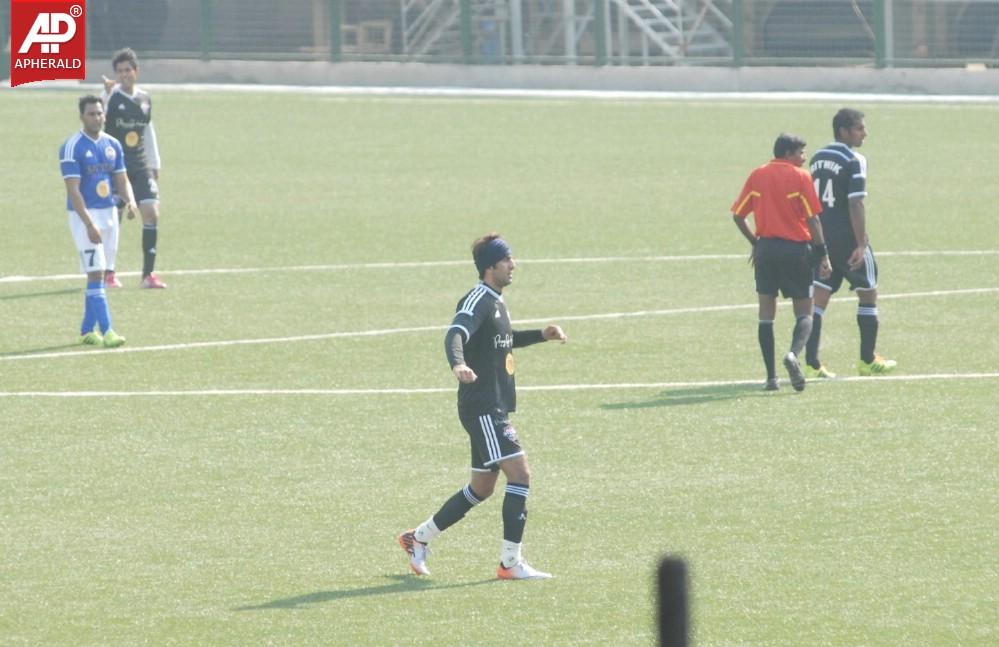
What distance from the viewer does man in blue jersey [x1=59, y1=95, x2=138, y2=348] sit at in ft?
60.3

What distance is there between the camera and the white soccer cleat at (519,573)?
1039 centimetres

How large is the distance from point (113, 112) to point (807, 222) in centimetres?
994

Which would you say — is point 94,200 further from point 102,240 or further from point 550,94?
point 550,94

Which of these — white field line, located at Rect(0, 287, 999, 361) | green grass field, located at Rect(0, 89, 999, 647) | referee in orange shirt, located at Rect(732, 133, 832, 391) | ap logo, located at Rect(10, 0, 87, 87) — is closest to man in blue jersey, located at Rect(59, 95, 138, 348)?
white field line, located at Rect(0, 287, 999, 361)

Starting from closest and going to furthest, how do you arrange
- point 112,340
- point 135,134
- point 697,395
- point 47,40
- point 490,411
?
point 490,411
point 697,395
point 112,340
point 135,134
point 47,40

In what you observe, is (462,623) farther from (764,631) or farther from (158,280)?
(158,280)

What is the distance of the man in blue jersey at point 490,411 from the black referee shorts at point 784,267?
547 cm

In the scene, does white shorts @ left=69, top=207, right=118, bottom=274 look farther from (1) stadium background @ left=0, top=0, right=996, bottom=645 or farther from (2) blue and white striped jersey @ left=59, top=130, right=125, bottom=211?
(1) stadium background @ left=0, top=0, right=996, bottom=645

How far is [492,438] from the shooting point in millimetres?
10375

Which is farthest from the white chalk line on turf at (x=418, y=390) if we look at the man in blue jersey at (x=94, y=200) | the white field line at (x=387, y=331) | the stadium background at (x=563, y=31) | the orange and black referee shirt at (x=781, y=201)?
the stadium background at (x=563, y=31)

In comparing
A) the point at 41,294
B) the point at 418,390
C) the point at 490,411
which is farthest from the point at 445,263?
the point at 490,411

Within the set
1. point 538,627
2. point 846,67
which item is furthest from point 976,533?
point 846,67

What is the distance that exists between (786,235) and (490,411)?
5.96 meters

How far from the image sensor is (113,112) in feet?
72.5
